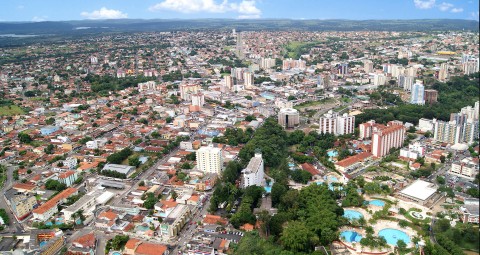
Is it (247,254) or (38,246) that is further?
(38,246)

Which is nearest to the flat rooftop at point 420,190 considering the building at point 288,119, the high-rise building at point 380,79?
the building at point 288,119

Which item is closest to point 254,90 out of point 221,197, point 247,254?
point 221,197

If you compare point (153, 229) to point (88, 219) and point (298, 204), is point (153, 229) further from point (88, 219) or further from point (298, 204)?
point (298, 204)

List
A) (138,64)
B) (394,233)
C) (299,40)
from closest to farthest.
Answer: (394,233) → (138,64) → (299,40)

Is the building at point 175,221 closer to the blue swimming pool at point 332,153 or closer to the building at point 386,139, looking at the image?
the blue swimming pool at point 332,153

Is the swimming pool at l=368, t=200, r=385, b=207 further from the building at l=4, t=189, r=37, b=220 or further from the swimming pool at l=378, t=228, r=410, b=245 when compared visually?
the building at l=4, t=189, r=37, b=220

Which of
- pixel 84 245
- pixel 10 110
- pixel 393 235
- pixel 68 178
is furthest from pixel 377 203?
pixel 10 110

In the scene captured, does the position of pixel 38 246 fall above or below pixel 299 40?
below

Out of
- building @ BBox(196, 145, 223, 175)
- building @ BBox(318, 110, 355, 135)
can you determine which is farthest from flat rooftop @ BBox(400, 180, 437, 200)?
building @ BBox(196, 145, 223, 175)
